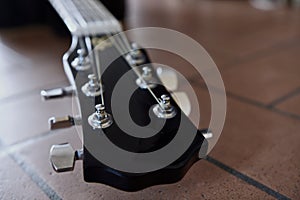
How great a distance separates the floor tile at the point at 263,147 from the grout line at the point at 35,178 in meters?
0.20

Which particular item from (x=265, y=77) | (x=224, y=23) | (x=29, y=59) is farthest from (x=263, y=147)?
(x=224, y=23)

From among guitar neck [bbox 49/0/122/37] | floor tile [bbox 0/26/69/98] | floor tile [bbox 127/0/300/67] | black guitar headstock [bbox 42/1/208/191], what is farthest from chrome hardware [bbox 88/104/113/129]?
floor tile [bbox 127/0/300/67]

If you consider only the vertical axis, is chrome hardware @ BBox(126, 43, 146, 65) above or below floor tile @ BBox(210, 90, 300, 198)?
above

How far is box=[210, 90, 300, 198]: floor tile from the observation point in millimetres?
392

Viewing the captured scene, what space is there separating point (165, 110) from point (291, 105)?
1.05ft

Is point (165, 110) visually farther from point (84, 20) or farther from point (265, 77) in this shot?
point (265, 77)

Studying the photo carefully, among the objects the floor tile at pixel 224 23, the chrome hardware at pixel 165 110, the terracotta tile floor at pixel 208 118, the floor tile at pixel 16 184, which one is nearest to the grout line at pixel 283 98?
the terracotta tile floor at pixel 208 118

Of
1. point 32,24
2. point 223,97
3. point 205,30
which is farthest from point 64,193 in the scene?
point 32,24

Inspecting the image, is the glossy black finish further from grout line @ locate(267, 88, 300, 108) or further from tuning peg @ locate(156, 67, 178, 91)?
grout line @ locate(267, 88, 300, 108)

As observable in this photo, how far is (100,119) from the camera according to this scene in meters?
0.33

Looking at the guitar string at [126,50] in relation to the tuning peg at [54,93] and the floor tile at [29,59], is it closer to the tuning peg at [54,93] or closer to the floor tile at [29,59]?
the tuning peg at [54,93]

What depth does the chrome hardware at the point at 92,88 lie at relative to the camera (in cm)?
38

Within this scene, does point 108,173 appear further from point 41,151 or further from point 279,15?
point 279,15

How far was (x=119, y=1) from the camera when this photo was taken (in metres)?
1.23
